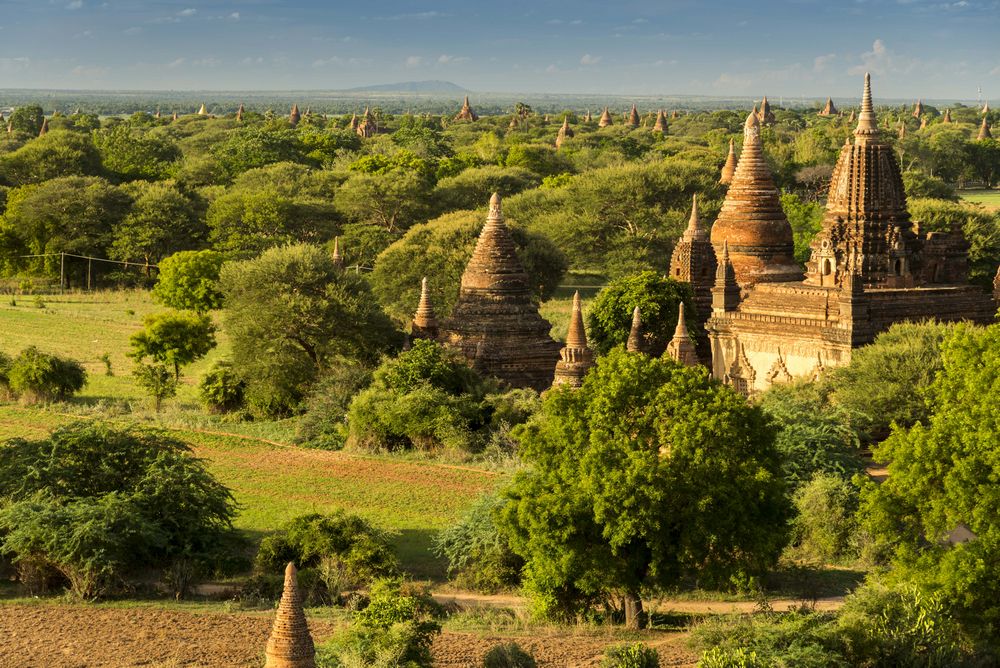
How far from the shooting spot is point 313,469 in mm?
33000

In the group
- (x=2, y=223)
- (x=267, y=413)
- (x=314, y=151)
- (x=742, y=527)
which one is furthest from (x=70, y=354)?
(x=314, y=151)

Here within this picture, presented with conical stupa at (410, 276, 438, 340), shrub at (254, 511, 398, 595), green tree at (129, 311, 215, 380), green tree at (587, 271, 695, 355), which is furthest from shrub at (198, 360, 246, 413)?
shrub at (254, 511, 398, 595)

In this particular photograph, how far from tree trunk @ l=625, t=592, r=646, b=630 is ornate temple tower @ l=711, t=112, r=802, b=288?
20826mm

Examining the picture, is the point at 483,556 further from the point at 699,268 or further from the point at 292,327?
the point at 699,268

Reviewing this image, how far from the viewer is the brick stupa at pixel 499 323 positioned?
38.0 m

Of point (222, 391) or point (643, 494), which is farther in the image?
point (222, 391)

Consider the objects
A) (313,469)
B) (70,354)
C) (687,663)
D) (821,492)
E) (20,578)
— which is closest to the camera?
(687,663)

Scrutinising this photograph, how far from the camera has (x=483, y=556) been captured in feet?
80.4

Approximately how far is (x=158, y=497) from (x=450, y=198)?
179ft

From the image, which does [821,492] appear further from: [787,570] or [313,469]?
[313,469]

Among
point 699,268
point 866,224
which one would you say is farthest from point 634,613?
point 699,268

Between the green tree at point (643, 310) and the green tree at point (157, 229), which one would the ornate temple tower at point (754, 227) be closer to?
the green tree at point (643, 310)

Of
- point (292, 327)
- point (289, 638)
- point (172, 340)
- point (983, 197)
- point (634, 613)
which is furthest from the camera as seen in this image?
point (983, 197)

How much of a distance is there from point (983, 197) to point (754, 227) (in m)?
80.7
